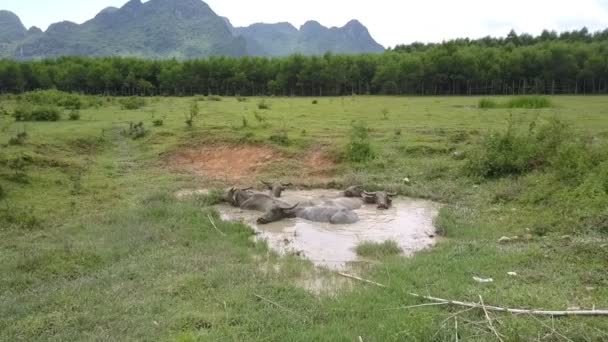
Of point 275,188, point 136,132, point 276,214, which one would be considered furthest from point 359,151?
point 136,132

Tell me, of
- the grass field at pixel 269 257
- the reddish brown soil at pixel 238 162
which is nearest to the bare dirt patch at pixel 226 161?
the reddish brown soil at pixel 238 162

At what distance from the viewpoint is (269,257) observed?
27.7ft

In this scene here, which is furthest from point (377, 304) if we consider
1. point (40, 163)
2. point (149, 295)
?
point (40, 163)

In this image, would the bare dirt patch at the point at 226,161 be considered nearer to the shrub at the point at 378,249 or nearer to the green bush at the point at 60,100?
the shrub at the point at 378,249

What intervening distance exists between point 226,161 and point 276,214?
6.12 metres

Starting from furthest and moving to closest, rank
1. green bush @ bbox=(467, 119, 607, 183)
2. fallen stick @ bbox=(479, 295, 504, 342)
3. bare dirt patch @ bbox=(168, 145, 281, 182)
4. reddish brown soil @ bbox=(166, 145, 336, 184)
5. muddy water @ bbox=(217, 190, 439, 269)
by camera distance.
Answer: bare dirt patch @ bbox=(168, 145, 281, 182) < reddish brown soil @ bbox=(166, 145, 336, 184) < green bush @ bbox=(467, 119, 607, 183) < muddy water @ bbox=(217, 190, 439, 269) < fallen stick @ bbox=(479, 295, 504, 342)

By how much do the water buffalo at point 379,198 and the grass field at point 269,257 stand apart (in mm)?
1185

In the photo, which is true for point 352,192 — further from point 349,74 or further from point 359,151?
point 349,74

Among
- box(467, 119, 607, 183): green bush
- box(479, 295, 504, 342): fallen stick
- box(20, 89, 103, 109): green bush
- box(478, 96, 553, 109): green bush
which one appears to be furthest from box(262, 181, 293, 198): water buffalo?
box(20, 89, 103, 109): green bush

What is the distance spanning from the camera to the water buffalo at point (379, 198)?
11895 mm

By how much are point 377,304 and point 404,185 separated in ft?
26.0

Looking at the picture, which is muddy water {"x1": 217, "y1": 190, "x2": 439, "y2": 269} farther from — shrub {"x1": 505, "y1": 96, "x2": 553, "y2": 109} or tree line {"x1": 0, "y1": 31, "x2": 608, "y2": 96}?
tree line {"x1": 0, "y1": 31, "x2": 608, "y2": 96}

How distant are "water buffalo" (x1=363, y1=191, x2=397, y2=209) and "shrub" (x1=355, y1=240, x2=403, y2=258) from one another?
2878 mm

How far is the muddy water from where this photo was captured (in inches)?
356
